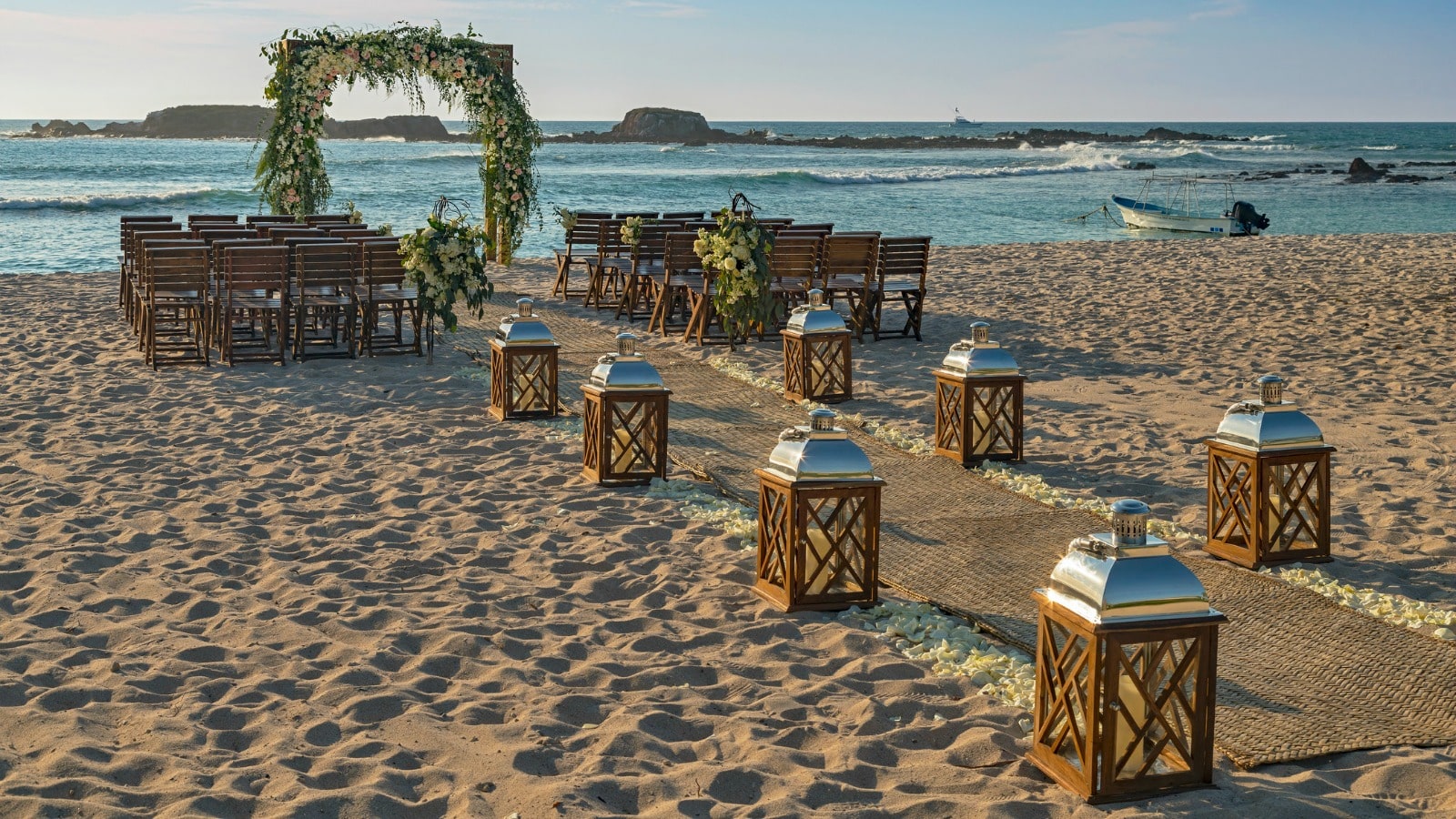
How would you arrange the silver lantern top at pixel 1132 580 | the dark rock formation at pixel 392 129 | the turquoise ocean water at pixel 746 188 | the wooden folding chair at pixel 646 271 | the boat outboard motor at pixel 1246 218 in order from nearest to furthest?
the silver lantern top at pixel 1132 580 < the wooden folding chair at pixel 646 271 < the boat outboard motor at pixel 1246 218 < the turquoise ocean water at pixel 746 188 < the dark rock formation at pixel 392 129

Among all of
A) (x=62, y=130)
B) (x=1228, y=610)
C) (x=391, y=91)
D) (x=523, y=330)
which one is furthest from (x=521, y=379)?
(x=62, y=130)

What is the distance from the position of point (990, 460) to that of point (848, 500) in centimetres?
246

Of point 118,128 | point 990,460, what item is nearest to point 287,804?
point 990,460

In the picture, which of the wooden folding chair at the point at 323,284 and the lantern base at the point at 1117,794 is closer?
the lantern base at the point at 1117,794

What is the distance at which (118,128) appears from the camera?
121 meters

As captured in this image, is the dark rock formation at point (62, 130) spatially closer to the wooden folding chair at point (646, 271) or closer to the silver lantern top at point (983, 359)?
the wooden folding chair at point (646, 271)

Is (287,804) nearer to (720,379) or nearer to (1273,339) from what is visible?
(720,379)

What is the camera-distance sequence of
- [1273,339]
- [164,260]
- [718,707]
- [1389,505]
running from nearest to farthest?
[718,707]
[1389,505]
[164,260]
[1273,339]

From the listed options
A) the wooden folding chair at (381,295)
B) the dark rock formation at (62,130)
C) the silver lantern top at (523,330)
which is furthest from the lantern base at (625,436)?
the dark rock formation at (62,130)

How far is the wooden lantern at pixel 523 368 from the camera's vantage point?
27.0 feet

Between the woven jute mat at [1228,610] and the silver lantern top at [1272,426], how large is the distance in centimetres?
52

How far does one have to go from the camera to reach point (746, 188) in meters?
48.3

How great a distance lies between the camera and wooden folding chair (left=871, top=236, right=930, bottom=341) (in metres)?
11.6

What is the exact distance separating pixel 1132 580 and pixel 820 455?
1627mm
